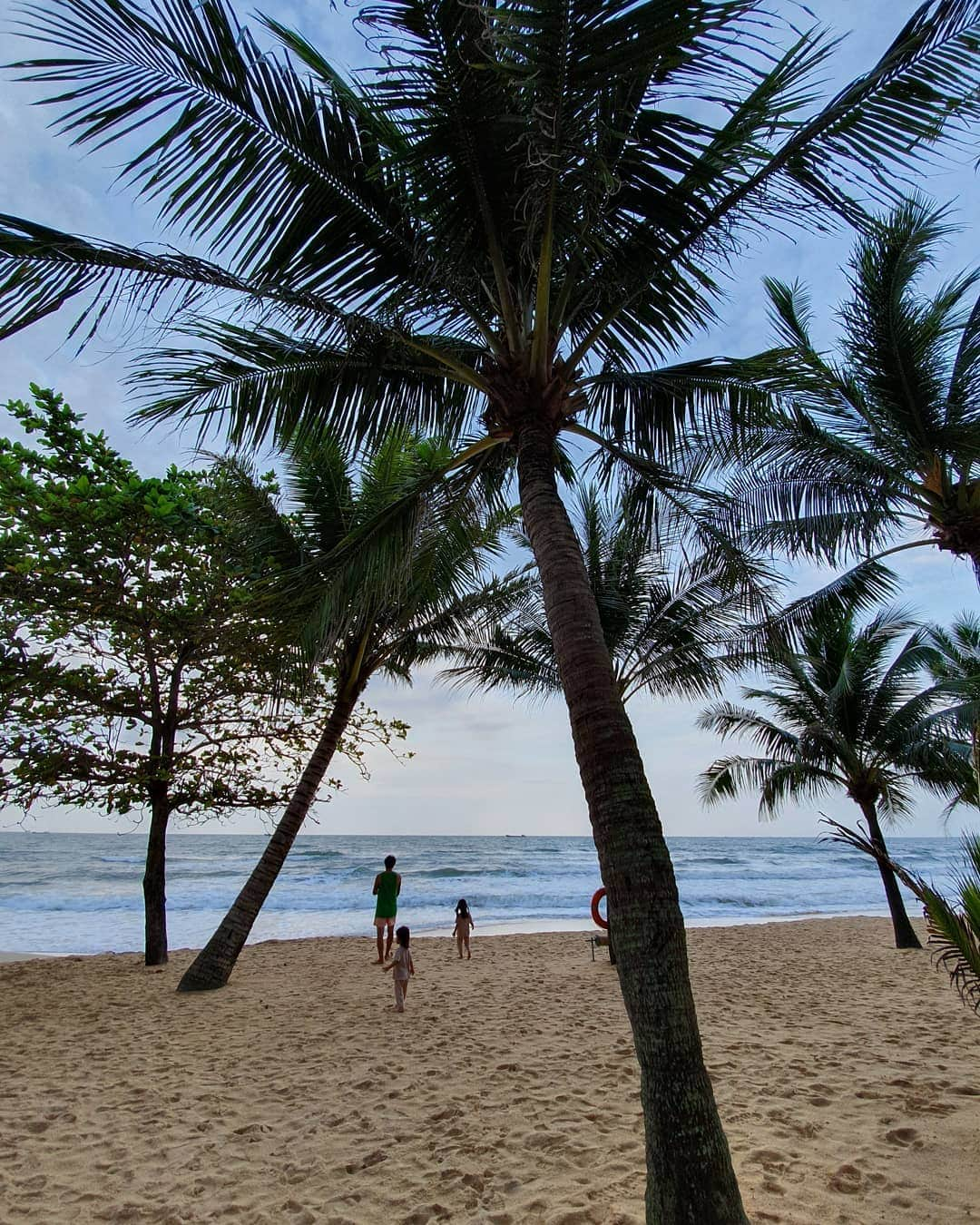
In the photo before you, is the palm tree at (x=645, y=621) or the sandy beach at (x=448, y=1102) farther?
the palm tree at (x=645, y=621)

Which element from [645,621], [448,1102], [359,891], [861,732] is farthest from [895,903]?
[359,891]

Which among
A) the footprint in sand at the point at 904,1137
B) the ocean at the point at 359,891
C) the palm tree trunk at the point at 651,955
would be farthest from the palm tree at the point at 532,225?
the ocean at the point at 359,891

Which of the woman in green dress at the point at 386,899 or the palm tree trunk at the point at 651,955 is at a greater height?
the palm tree trunk at the point at 651,955

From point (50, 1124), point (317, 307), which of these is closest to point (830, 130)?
point (317, 307)

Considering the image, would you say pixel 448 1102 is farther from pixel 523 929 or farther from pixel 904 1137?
pixel 523 929

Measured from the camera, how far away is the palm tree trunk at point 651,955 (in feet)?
7.81

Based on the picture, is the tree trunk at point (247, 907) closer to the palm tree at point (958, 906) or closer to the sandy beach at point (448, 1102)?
the sandy beach at point (448, 1102)

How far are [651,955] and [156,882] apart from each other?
897 centimetres

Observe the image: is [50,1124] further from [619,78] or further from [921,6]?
[921,6]

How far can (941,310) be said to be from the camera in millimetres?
7035

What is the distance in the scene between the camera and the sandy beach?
325 centimetres

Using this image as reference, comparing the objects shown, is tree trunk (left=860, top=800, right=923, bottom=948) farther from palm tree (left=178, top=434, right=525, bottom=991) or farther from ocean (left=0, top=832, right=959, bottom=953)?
palm tree (left=178, top=434, right=525, bottom=991)

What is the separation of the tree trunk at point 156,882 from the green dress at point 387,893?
2858mm

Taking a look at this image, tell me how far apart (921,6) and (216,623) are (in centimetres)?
827
